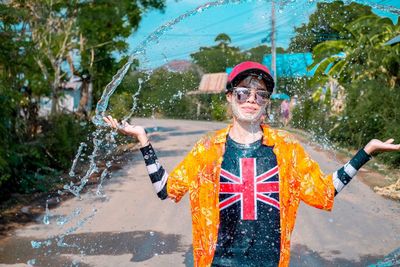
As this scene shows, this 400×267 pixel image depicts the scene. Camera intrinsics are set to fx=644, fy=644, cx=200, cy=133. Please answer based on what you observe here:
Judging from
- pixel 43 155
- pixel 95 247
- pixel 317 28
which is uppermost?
pixel 317 28

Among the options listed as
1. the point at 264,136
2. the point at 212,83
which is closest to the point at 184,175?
the point at 264,136

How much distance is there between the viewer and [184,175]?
3.14 meters

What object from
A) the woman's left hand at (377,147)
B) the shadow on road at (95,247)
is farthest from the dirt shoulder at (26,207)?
the woman's left hand at (377,147)

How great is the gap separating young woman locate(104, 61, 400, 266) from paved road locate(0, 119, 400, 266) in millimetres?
3659

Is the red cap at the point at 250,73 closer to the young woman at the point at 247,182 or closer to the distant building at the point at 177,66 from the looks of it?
the young woman at the point at 247,182

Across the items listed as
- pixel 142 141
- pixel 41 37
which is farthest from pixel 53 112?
pixel 142 141

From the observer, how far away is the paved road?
22.7 feet

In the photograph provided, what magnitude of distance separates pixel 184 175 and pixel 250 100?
1.60 ft

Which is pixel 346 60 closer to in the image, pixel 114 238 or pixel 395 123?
pixel 395 123

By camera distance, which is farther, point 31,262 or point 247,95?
point 31,262

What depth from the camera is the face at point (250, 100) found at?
313 centimetres

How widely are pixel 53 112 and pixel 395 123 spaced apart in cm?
810

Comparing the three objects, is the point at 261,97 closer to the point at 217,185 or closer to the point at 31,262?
the point at 217,185

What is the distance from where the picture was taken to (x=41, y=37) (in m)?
15.3
